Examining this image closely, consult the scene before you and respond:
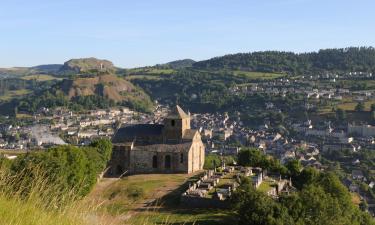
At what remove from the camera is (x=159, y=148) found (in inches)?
1849

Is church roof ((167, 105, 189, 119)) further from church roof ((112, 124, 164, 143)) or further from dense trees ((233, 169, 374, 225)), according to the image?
dense trees ((233, 169, 374, 225))

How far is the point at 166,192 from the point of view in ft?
129

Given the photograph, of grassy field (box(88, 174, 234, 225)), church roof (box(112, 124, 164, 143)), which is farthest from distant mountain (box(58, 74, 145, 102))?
grassy field (box(88, 174, 234, 225))

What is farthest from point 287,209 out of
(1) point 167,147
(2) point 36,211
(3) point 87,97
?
(3) point 87,97

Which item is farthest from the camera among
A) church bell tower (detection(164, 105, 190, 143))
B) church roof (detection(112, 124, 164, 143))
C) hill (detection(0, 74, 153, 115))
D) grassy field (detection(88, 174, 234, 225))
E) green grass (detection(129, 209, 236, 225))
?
hill (detection(0, 74, 153, 115))

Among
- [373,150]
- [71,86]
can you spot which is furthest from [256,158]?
[71,86]

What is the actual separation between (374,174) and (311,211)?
201 feet

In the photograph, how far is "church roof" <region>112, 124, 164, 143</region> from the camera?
48.1 m

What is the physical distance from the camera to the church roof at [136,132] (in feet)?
158

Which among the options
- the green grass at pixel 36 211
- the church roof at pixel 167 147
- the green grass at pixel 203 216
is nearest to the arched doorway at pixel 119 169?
the church roof at pixel 167 147

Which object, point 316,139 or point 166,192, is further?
point 316,139

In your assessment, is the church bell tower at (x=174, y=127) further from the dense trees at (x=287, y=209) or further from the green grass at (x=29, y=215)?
the green grass at (x=29, y=215)

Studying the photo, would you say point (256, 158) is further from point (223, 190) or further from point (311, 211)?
point (311, 211)

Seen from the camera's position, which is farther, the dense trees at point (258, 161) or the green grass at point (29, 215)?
the dense trees at point (258, 161)
